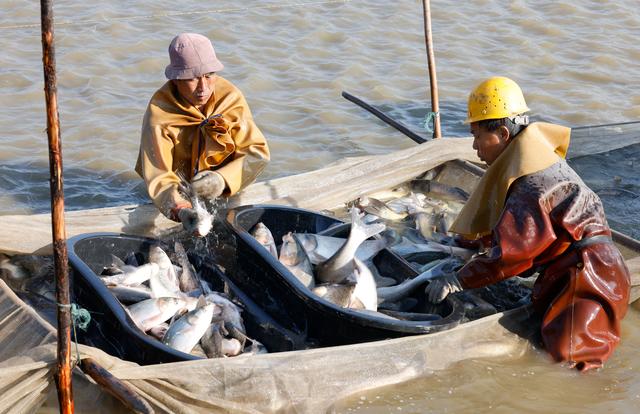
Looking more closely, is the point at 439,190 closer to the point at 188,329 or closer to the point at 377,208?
the point at 377,208

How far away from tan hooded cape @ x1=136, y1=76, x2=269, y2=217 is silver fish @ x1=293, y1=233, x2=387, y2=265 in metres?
0.71

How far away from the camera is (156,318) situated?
473 cm

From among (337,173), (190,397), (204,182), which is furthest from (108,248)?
(337,173)

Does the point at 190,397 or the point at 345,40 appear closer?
the point at 190,397

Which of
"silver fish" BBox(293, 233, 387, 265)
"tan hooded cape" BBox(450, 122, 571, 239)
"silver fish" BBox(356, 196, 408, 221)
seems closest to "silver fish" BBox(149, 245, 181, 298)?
"silver fish" BBox(293, 233, 387, 265)

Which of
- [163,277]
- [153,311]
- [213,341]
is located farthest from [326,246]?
[153,311]

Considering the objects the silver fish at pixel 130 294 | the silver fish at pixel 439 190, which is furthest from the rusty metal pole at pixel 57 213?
the silver fish at pixel 439 190

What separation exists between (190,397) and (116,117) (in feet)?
18.9

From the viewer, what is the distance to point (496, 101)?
4781 mm

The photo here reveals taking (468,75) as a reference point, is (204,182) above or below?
above

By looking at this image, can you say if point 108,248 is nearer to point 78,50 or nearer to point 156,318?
point 156,318

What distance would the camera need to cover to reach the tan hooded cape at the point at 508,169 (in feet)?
15.5

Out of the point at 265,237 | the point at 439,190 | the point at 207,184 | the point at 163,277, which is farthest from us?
the point at 439,190

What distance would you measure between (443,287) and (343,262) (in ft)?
2.19
